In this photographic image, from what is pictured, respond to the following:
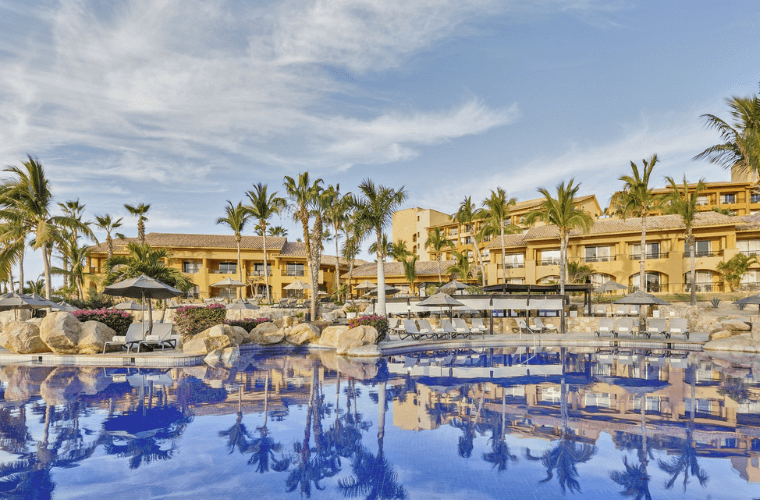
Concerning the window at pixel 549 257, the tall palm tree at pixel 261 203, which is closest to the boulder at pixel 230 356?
the tall palm tree at pixel 261 203

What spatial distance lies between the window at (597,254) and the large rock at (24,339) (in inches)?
1399

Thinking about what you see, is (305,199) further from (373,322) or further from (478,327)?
(478,327)

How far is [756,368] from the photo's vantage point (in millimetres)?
13492

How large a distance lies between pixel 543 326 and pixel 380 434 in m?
17.0

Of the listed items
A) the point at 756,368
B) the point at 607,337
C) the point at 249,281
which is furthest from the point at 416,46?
the point at 249,281

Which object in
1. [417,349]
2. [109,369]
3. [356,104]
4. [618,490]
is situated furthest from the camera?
[356,104]

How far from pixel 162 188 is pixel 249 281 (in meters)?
12.3

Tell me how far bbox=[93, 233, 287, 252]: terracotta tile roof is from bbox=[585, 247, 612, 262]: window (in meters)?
27.8

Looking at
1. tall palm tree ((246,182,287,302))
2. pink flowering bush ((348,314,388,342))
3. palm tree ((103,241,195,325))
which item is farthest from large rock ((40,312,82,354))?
tall palm tree ((246,182,287,302))

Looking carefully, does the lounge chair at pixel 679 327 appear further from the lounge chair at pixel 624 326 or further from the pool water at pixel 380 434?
the pool water at pixel 380 434

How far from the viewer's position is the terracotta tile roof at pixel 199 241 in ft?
139

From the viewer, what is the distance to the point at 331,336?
18.2 meters

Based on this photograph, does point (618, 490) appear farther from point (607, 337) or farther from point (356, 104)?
point (356, 104)

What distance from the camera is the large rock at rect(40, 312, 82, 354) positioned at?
47.0 feet
